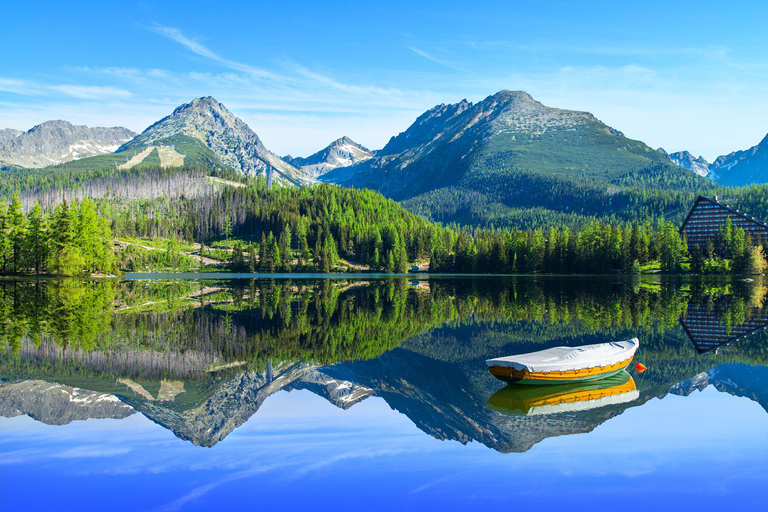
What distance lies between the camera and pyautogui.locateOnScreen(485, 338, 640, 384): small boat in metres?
24.1

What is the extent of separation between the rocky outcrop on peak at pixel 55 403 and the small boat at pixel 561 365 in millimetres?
16380

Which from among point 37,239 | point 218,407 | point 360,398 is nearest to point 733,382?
point 360,398

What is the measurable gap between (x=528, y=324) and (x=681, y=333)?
1102 cm

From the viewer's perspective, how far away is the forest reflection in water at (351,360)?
20766 mm

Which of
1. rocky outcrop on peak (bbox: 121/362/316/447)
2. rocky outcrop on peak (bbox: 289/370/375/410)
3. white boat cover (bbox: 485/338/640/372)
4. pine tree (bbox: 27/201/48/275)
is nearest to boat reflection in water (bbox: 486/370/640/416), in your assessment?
white boat cover (bbox: 485/338/640/372)

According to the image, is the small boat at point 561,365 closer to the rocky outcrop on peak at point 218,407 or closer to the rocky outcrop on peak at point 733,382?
the rocky outcrop on peak at point 733,382

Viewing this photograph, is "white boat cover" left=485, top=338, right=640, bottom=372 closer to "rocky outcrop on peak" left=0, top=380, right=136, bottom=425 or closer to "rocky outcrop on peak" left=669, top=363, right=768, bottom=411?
"rocky outcrop on peak" left=669, top=363, right=768, bottom=411

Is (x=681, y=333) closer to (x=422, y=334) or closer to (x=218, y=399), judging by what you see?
(x=422, y=334)

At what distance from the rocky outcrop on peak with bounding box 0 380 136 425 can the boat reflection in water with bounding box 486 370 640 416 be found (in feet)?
51.4

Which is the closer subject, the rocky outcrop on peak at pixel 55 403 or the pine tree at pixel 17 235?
the rocky outcrop on peak at pixel 55 403

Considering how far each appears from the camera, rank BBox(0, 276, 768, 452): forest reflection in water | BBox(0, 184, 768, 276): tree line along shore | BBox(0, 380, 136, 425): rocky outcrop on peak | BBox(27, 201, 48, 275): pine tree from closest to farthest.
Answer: BBox(0, 380, 136, 425): rocky outcrop on peak
BBox(0, 276, 768, 452): forest reflection in water
BBox(27, 201, 48, 275): pine tree
BBox(0, 184, 768, 276): tree line along shore

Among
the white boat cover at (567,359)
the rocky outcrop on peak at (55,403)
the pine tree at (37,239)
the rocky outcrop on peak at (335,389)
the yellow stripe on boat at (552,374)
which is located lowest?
the rocky outcrop on peak at (335,389)

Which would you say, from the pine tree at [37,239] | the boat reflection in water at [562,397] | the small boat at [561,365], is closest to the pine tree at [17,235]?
the pine tree at [37,239]

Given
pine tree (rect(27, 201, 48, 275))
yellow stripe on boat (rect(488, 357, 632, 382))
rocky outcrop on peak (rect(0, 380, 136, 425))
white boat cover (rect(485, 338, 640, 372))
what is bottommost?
rocky outcrop on peak (rect(0, 380, 136, 425))
